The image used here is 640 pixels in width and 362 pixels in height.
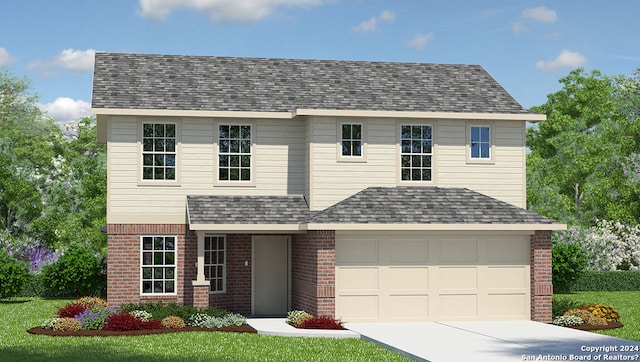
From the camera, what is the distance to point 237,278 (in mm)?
27125

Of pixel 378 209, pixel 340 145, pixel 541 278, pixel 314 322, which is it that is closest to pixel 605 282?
pixel 541 278

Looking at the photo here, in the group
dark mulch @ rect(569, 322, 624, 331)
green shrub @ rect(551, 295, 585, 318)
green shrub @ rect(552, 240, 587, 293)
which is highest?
green shrub @ rect(552, 240, 587, 293)

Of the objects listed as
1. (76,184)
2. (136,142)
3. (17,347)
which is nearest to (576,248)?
(136,142)

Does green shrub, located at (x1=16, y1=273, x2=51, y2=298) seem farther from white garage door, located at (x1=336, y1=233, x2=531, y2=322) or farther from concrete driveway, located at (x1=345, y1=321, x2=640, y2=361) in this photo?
concrete driveway, located at (x1=345, y1=321, x2=640, y2=361)

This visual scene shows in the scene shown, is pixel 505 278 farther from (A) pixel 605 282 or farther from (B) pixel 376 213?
(A) pixel 605 282

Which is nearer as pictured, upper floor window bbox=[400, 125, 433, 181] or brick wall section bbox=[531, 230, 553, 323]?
brick wall section bbox=[531, 230, 553, 323]

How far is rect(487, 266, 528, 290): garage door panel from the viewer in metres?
25.3

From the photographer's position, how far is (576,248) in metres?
37.0

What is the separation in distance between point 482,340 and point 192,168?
1020 cm

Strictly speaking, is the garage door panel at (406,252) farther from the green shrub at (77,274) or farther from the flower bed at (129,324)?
the green shrub at (77,274)

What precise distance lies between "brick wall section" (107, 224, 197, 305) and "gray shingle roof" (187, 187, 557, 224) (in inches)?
50.0

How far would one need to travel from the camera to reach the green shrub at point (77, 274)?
33219 millimetres

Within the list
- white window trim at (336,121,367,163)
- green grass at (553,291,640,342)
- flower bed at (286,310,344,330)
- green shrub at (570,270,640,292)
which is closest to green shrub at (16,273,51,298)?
white window trim at (336,121,367,163)

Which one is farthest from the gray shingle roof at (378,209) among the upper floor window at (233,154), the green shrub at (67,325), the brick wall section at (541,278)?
the green shrub at (67,325)
